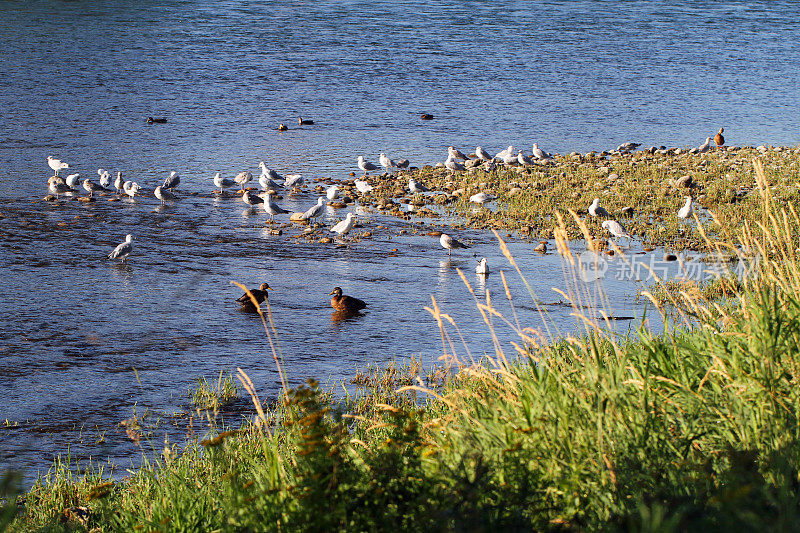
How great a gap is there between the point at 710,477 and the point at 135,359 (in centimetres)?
706

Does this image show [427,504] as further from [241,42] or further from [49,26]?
[49,26]

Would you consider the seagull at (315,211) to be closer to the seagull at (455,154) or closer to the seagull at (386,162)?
the seagull at (386,162)

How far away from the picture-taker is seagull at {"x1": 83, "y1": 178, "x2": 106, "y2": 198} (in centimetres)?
1762

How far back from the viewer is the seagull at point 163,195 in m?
17.5

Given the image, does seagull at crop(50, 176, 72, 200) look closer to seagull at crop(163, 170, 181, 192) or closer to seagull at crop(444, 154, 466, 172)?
seagull at crop(163, 170, 181, 192)

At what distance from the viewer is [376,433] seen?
6258mm

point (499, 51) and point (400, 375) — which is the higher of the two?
point (499, 51)

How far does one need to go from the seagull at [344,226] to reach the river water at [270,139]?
49cm

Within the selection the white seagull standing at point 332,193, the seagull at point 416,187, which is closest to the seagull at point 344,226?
the white seagull standing at point 332,193

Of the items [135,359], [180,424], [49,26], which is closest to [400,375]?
[180,424]

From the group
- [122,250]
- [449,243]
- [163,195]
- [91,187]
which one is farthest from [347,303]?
[91,187]

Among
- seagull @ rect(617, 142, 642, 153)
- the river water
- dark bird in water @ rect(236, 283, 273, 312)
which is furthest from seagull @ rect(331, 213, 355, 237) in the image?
seagull @ rect(617, 142, 642, 153)

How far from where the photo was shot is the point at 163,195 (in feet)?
57.8

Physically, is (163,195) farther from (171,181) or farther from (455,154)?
(455,154)
